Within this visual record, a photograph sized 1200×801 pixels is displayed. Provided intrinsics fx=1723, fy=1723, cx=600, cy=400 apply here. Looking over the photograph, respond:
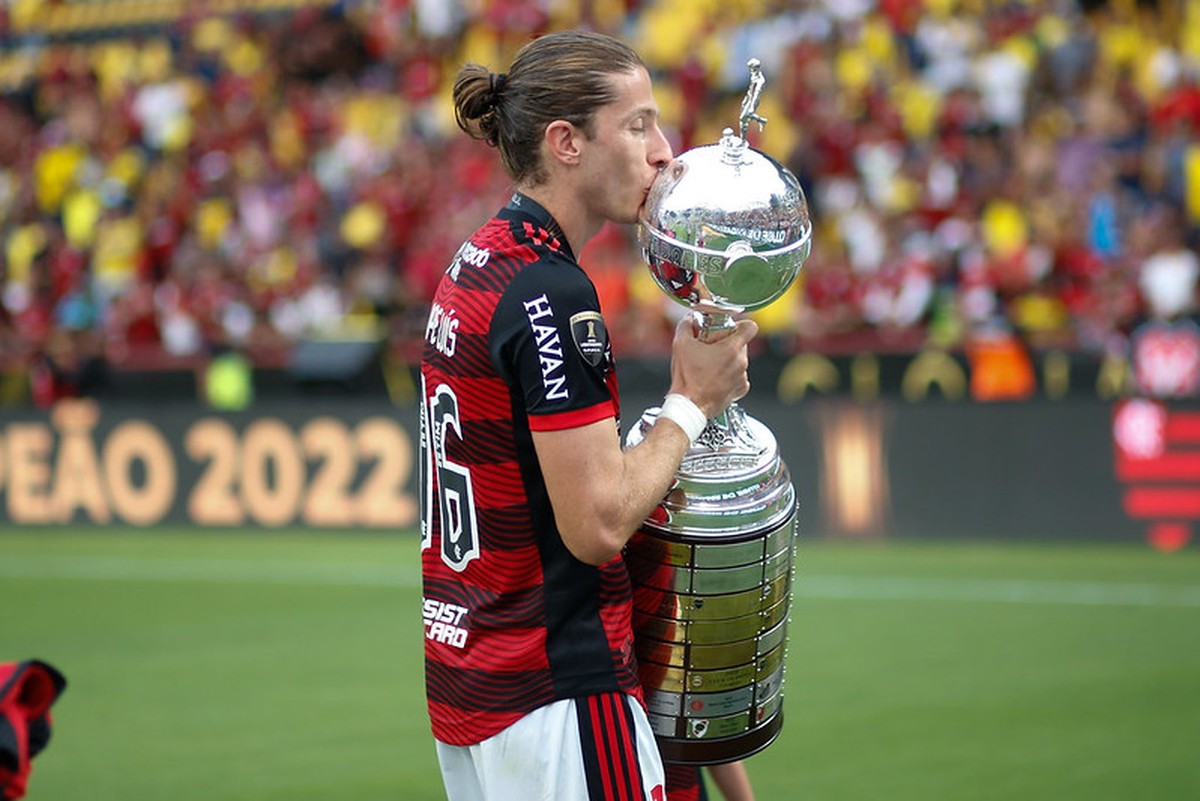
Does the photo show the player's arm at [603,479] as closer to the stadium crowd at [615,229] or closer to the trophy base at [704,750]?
the trophy base at [704,750]

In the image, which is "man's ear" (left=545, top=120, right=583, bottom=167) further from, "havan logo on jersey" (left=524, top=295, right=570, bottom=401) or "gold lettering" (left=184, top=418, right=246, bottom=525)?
"gold lettering" (left=184, top=418, right=246, bottom=525)

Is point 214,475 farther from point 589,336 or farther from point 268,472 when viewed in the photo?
point 589,336

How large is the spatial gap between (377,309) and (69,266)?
5577 millimetres

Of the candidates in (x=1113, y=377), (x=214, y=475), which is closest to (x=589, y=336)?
(x=1113, y=377)

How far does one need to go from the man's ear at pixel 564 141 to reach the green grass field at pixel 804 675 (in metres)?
3.48

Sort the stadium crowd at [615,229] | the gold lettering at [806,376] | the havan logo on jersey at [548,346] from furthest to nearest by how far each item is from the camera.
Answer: the stadium crowd at [615,229] → the gold lettering at [806,376] → the havan logo on jersey at [548,346]

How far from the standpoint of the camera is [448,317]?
2.92 metres

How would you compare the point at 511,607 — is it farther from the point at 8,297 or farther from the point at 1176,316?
the point at 8,297

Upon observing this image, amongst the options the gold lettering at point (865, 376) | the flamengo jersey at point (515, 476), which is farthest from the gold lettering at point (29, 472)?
the flamengo jersey at point (515, 476)

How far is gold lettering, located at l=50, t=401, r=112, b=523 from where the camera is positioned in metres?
14.8

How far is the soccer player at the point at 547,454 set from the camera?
2.81 m

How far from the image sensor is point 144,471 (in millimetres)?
14633

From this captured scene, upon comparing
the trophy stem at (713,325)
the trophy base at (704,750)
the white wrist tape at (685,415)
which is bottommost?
the trophy base at (704,750)

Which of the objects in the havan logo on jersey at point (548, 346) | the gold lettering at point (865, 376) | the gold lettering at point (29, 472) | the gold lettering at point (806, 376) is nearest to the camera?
the havan logo on jersey at point (548, 346)
